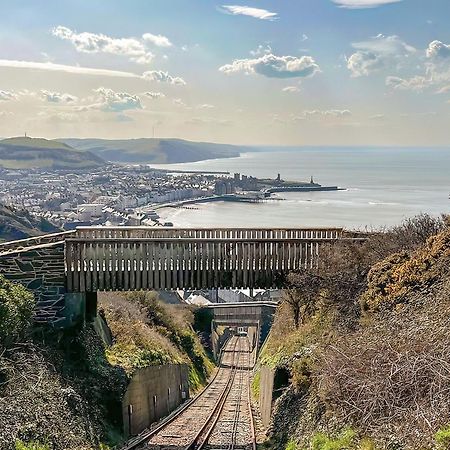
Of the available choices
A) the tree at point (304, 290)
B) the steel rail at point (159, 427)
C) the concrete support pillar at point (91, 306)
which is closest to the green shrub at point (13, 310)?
the concrete support pillar at point (91, 306)

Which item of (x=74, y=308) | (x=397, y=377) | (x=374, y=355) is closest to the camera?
(x=397, y=377)

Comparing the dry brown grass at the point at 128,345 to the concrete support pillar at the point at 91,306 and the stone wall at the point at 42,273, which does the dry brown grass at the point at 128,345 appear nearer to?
the concrete support pillar at the point at 91,306

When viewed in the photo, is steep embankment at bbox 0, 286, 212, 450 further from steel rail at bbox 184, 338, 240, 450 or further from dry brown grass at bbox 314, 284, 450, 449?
dry brown grass at bbox 314, 284, 450, 449

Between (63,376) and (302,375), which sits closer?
(302,375)

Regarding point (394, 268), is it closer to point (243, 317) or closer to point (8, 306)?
point (8, 306)

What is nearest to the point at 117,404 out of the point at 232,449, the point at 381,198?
the point at 232,449

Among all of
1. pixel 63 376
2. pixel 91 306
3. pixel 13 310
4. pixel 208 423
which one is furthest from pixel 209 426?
pixel 13 310

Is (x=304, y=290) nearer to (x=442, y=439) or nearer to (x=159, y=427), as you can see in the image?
(x=159, y=427)
